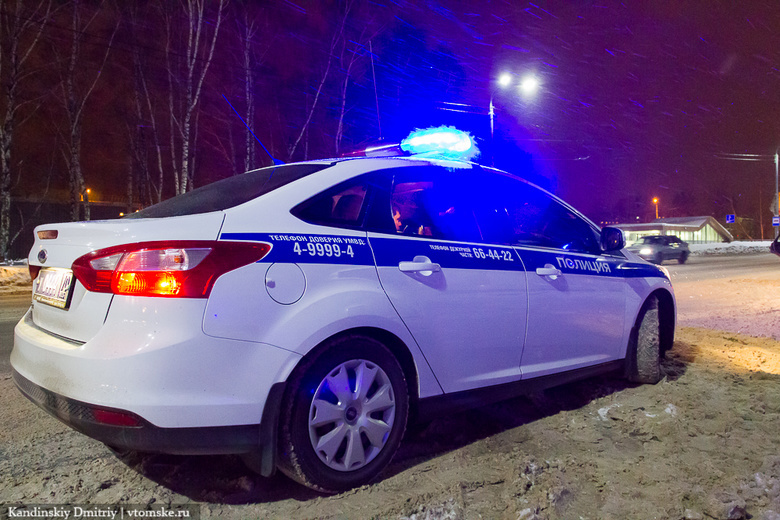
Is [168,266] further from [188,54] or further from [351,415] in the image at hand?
[188,54]

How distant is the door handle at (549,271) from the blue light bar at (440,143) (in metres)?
0.98

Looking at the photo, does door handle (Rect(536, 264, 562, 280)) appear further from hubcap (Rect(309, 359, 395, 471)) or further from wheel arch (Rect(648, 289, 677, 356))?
wheel arch (Rect(648, 289, 677, 356))

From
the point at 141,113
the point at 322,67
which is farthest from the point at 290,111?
the point at 141,113

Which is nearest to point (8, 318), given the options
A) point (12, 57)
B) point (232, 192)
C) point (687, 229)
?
point (232, 192)

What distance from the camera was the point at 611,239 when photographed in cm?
420

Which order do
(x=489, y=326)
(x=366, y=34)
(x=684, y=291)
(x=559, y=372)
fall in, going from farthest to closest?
(x=366, y=34), (x=684, y=291), (x=559, y=372), (x=489, y=326)

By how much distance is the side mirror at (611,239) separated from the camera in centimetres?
419

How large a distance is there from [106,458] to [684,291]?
41.9ft

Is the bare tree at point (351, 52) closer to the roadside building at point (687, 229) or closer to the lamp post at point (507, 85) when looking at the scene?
the lamp post at point (507, 85)

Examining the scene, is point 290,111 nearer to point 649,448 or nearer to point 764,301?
point 764,301

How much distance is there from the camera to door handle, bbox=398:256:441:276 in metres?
2.82

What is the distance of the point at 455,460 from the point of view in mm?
3018

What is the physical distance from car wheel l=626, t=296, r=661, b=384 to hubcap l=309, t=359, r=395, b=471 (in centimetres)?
263

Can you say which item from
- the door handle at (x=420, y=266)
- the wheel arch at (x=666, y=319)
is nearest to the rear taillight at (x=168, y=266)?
the door handle at (x=420, y=266)
